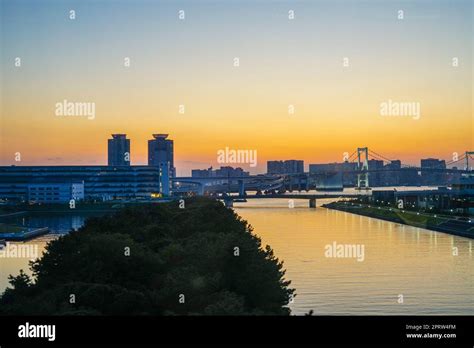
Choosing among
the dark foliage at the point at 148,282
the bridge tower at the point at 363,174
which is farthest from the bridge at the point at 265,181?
the dark foliage at the point at 148,282

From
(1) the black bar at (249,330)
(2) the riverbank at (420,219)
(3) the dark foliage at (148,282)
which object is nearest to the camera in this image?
(1) the black bar at (249,330)

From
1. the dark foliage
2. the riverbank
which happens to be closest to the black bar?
the dark foliage

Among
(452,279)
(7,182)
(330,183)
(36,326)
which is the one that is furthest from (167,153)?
(36,326)

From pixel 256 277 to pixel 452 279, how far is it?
559 cm

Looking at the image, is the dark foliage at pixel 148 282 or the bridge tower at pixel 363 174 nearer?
the dark foliage at pixel 148 282

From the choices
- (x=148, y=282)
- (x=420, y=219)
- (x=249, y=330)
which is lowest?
(x=420, y=219)

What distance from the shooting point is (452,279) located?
11.0 m

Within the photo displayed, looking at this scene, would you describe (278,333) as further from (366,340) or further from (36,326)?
(36,326)

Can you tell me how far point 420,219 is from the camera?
25.5 metres

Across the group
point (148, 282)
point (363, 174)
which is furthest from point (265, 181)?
point (148, 282)

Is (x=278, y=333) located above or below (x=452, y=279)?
above

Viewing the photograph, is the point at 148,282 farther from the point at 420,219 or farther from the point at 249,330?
the point at 420,219

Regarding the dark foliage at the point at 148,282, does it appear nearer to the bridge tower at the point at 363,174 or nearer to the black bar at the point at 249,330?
the black bar at the point at 249,330

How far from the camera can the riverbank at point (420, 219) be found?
2030cm
